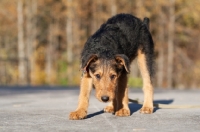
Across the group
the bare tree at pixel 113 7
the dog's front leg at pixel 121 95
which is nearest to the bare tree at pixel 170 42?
the bare tree at pixel 113 7

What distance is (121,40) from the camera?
30.1ft

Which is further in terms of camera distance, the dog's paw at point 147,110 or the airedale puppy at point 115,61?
the dog's paw at point 147,110

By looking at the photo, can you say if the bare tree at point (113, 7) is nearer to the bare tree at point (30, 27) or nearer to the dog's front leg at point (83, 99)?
the bare tree at point (30, 27)

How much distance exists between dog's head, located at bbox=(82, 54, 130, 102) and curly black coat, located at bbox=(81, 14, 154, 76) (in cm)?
8

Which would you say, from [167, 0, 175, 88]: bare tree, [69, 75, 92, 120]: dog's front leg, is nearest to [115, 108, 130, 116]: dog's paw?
[69, 75, 92, 120]: dog's front leg

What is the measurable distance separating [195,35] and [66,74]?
33.4ft

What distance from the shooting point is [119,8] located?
37.9 meters

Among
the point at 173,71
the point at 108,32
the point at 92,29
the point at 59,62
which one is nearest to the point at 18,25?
the point at 59,62

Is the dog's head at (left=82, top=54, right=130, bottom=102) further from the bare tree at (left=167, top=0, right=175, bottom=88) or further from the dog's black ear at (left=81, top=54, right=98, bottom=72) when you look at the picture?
the bare tree at (left=167, top=0, right=175, bottom=88)

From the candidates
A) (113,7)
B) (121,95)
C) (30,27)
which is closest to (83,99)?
(121,95)

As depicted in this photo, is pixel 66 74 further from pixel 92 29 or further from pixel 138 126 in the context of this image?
pixel 138 126

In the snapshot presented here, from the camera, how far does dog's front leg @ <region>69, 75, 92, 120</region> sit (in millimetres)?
8234

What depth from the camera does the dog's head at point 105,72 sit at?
7.86m

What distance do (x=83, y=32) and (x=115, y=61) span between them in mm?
32671
